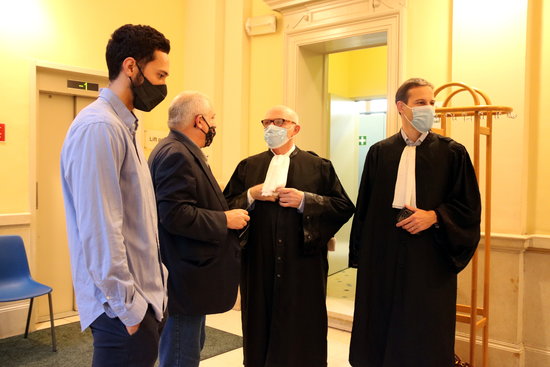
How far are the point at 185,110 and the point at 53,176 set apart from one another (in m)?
2.73

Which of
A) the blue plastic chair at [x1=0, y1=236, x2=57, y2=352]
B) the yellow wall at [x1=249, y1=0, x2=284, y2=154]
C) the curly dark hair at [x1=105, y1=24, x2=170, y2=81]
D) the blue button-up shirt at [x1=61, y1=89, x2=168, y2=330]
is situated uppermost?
the yellow wall at [x1=249, y1=0, x2=284, y2=154]

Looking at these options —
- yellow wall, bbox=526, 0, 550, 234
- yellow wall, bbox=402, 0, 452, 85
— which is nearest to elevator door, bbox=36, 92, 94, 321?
yellow wall, bbox=402, 0, 452, 85

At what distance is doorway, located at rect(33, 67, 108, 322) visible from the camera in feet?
14.3

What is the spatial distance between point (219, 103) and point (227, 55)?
1.62 feet

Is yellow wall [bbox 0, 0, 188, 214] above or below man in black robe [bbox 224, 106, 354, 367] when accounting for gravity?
above


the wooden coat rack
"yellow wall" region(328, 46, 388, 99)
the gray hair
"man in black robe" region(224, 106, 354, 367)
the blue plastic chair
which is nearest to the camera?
the gray hair

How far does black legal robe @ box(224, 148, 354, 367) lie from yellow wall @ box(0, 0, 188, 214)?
230cm

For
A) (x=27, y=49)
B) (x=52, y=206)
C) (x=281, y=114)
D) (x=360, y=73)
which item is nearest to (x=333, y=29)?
(x=281, y=114)

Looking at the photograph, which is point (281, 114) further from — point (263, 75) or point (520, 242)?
point (263, 75)

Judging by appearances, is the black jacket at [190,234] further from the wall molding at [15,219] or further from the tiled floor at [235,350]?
the wall molding at [15,219]

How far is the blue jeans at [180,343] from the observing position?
211 cm

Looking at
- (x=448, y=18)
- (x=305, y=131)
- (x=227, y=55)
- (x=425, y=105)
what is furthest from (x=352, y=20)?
(x=425, y=105)

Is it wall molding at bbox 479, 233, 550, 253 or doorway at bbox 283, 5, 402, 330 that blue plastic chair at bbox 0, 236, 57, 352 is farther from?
wall molding at bbox 479, 233, 550, 253

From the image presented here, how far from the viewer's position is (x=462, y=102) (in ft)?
11.4
